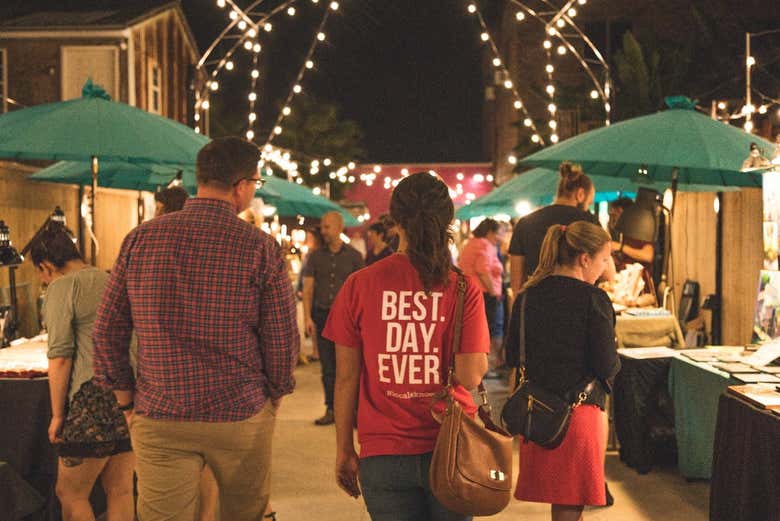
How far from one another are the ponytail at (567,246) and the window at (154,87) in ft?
57.1

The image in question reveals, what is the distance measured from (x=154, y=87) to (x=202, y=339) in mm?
19057

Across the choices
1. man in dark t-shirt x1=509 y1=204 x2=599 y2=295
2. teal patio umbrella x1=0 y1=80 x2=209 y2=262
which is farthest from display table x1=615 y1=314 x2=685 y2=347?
teal patio umbrella x1=0 y1=80 x2=209 y2=262

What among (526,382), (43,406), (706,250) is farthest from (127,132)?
(706,250)

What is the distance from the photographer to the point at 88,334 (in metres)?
4.80

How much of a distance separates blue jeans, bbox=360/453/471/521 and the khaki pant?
0.53 meters

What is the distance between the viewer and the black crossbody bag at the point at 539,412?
4.62 metres

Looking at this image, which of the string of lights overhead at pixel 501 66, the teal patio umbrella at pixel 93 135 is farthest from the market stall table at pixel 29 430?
the string of lights overhead at pixel 501 66

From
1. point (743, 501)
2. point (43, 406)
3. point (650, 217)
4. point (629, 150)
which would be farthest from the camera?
point (650, 217)

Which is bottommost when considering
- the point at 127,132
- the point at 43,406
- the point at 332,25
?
the point at 43,406

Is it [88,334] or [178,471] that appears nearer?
[178,471]

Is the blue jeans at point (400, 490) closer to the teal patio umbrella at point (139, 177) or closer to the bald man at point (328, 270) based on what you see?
the teal patio umbrella at point (139, 177)

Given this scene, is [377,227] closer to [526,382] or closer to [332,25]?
[526,382]

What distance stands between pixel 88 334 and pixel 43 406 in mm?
1084

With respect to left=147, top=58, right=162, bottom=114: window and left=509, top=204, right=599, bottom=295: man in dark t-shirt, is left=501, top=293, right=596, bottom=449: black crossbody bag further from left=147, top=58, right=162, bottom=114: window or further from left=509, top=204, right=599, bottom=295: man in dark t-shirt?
left=147, top=58, right=162, bottom=114: window
